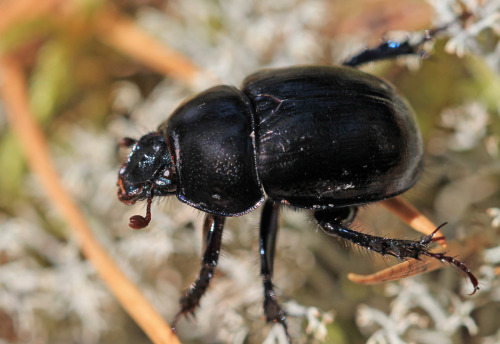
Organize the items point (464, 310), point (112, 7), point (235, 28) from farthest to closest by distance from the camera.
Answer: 1. point (112, 7)
2. point (235, 28)
3. point (464, 310)

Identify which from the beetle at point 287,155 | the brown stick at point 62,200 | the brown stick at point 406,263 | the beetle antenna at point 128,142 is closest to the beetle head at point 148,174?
the beetle at point 287,155

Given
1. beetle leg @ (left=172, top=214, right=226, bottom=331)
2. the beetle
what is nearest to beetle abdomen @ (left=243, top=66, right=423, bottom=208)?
the beetle

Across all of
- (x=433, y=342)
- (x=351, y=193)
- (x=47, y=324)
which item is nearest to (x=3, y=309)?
(x=47, y=324)

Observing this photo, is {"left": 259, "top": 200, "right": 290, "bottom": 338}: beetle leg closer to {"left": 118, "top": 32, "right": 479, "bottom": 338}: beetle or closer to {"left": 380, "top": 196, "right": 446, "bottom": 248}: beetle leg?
{"left": 118, "top": 32, "right": 479, "bottom": 338}: beetle

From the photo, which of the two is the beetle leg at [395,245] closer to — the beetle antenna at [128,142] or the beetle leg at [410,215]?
the beetle leg at [410,215]

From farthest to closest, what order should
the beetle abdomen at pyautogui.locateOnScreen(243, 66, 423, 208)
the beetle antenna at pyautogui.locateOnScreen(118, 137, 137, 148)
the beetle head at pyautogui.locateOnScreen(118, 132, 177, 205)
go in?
the beetle antenna at pyautogui.locateOnScreen(118, 137, 137, 148)
the beetle head at pyautogui.locateOnScreen(118, 132, 177, 205)
the beetle abdomen at pyautogui.locateOnScreen(243, 66, 423, 208)

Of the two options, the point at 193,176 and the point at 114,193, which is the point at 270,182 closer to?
the point at 193,176

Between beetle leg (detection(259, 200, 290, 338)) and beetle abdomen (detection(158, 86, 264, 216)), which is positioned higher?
beetle abdomen (detection(158, 86, 264, 216))

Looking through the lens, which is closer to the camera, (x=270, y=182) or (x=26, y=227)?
(x=270, y=182)
